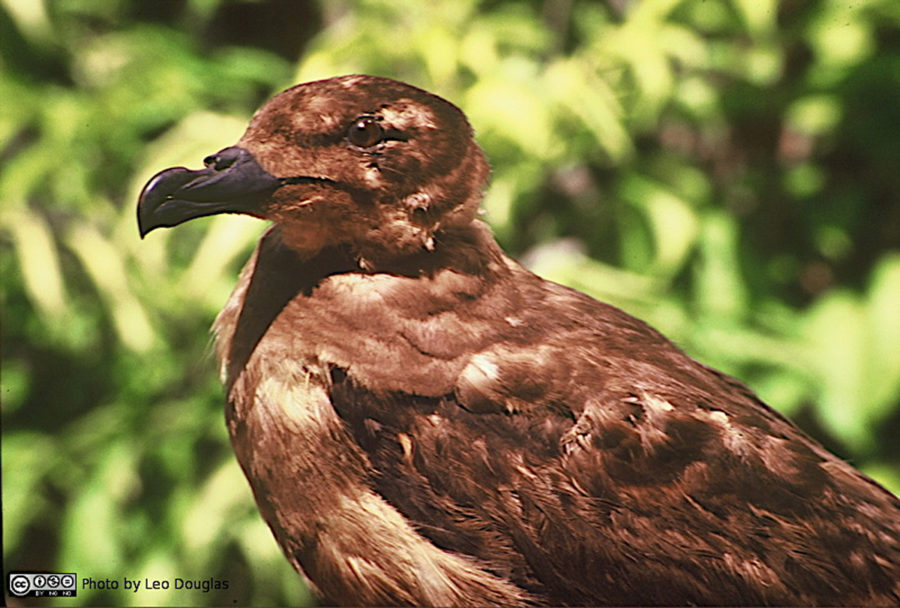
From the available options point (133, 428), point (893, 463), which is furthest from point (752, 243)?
point (133, 428)

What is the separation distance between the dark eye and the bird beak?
0.06 meters

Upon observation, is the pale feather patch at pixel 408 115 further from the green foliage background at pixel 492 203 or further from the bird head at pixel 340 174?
the green foliage background at pixel 492 203

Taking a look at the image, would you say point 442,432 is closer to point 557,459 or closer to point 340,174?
point 557,459

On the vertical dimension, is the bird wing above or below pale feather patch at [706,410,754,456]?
below

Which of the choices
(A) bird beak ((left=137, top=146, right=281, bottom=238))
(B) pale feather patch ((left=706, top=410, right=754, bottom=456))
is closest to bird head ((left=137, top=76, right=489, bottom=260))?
(A) bird beak ((left=137, top=146, right=281, bottom=238))

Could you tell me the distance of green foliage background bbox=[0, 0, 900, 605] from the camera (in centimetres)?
118

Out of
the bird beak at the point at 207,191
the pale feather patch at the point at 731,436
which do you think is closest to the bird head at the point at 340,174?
the bird beak at the point at 207,191

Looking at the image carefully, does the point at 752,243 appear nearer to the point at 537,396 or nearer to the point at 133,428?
the point at 537,396

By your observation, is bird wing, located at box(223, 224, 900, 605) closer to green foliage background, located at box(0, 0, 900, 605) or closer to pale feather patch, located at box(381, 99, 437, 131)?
pale feather patch, located at box(381, 99, 437, 131)

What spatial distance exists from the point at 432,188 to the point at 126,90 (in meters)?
0.83

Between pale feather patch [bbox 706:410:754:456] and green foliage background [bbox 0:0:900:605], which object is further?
green foliage background [bbox 0:0:900:605]

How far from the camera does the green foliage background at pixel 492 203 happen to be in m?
1.18

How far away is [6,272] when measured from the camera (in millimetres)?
1504

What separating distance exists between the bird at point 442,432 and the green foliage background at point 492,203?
1.11 ft
